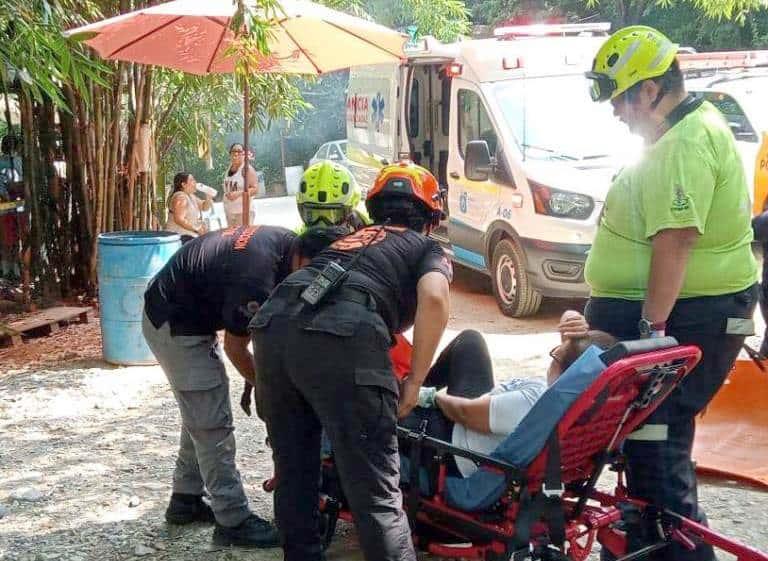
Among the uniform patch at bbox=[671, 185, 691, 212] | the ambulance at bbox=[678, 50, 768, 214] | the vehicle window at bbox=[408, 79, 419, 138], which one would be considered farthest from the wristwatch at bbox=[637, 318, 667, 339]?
the vehicle window at bbox=[408, 79, 419, 138]

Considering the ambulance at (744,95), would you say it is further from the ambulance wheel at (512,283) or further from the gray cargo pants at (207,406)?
the gray cargo pants at (207,406)

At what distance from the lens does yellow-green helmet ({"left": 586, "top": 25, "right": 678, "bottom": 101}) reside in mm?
3281

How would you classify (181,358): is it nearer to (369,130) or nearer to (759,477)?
(759,477)

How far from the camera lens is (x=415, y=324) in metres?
3.21

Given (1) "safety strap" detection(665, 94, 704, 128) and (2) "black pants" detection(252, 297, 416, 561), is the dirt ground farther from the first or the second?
(1) "safety strap" detection(665, 94, 704, 128)

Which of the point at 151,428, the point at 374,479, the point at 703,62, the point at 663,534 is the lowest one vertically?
the point at 151,428

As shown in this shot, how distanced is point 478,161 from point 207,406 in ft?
17.0

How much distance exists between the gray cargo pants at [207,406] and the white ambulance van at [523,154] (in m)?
4.62

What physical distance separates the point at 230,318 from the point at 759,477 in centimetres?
265

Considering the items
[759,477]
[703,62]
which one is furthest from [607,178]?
[703,62]

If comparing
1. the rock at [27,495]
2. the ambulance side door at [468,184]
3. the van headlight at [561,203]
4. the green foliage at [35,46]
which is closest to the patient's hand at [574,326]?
the green foliage at [35,46]

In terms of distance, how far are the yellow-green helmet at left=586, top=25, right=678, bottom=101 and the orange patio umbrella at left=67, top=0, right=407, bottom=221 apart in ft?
11.3

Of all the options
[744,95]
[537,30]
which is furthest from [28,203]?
[744,95]

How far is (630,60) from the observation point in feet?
10.8
